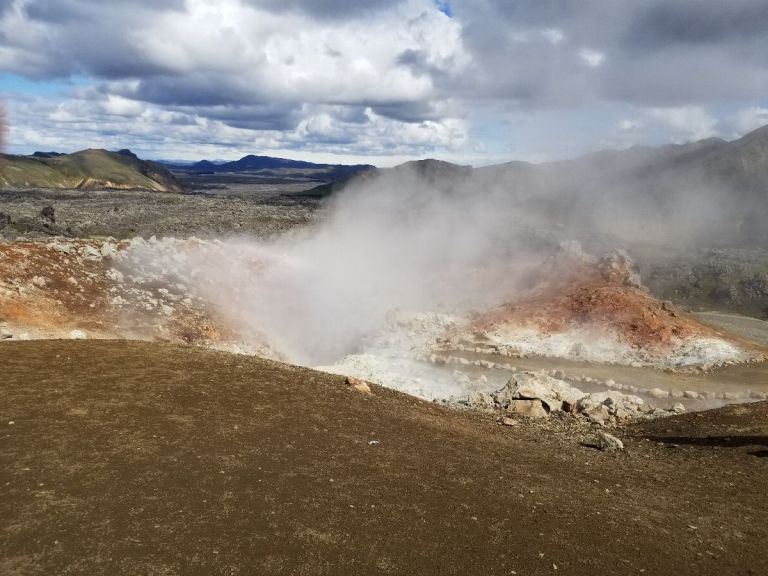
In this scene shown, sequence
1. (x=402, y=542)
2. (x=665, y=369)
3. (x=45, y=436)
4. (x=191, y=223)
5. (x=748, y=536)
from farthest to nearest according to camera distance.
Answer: (x=191, y=223) < (x=665, y=369) < (x=45, y=436) < (x=748, y=536) < (x=402, y=542)

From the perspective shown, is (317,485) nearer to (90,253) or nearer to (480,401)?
(480,401)

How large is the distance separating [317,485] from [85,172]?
172945mm

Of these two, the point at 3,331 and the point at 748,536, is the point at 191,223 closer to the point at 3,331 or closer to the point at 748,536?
the point at 3,331

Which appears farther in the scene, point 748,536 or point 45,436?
point 45,436

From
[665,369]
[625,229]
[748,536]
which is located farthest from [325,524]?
[625,229]

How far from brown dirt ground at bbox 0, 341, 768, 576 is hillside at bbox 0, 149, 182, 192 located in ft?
430

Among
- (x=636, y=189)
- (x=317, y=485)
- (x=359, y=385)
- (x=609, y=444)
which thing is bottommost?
(x=609, y=444)

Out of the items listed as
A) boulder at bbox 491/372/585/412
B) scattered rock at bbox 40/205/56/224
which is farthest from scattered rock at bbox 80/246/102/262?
scattered rock at bbox 40/205/56/224

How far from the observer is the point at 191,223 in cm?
5416

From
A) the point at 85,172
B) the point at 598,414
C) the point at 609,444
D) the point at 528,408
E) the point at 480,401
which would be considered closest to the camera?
the point at 609,444

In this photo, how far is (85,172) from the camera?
15600 cm

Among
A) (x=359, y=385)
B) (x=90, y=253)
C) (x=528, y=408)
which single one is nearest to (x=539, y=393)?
(x=528, y=408)

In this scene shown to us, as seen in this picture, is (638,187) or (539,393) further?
(638,187)

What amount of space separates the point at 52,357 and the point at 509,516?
10.1 m
